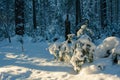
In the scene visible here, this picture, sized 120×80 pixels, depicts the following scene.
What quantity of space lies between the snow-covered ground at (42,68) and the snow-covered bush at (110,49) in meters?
0.19

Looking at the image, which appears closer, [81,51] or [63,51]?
[81,51]

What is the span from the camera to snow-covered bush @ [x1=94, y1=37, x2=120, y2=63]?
8086 millimetres

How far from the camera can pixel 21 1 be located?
1537 centimetres

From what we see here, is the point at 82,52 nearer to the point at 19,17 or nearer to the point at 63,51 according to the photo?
the point at 63,51

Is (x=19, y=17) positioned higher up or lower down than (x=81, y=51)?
higher up

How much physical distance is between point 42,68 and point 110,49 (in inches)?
79.6

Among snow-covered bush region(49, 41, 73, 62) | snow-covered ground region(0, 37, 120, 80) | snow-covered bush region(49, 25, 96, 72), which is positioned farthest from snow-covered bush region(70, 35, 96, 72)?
snow-covered bush region(49, 41, 73, 62)

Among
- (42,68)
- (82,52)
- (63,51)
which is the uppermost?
(82,52)

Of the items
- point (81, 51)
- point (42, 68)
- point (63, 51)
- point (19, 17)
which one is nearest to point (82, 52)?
point (81, 51)

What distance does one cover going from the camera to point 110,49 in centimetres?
841

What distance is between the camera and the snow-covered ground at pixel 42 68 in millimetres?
7808

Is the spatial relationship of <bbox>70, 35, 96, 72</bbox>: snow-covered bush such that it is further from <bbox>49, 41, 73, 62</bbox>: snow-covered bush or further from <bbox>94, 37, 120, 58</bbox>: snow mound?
<bbox>49, 41, 73, 62</bbox>: snow-covered bush

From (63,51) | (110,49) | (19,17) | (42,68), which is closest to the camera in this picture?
(110,49)

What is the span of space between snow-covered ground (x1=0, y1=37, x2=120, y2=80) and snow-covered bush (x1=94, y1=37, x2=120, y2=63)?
187 mm
